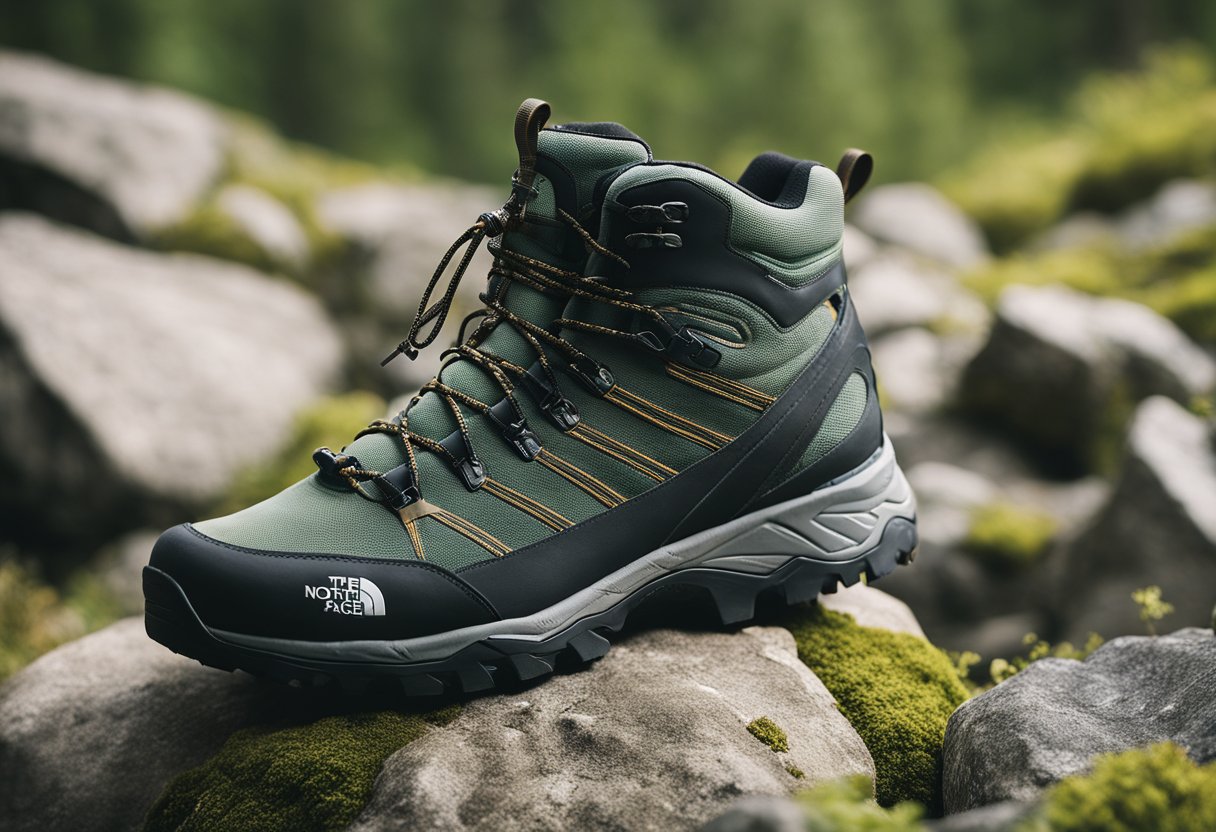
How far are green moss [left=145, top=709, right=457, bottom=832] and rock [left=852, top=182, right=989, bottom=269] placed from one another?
8.91 metres

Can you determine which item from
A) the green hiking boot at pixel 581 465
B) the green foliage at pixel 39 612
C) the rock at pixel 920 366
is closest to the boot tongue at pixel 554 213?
the green hiking boot at pixel 581 465

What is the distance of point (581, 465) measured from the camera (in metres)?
1.79

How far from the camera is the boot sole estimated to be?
1.59m

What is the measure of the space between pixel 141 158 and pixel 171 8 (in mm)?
6686

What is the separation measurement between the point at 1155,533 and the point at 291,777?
3846mm

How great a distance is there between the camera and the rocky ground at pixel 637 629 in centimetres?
148

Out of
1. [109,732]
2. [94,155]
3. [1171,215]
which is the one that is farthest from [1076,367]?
[94,155]

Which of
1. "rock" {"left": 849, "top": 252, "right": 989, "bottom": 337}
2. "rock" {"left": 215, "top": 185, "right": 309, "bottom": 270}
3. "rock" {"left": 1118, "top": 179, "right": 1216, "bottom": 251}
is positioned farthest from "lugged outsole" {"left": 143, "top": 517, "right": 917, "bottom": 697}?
"rock" {"left": 1118, "top": 179, "right": 1216, "bottom": 251}

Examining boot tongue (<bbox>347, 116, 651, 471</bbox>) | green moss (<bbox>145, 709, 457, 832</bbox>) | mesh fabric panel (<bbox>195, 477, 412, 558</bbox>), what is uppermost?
boot tongue (<bbox>347, 116, 651, 471</bbox>)

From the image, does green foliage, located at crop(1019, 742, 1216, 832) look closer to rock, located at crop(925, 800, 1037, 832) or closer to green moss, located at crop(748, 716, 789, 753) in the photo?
rock, located at crop(925, 800, 1037, 832)

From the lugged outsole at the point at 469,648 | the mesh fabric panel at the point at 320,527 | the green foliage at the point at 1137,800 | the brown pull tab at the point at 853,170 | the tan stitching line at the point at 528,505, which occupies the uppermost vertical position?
the brown pull tab at the point at 853,170

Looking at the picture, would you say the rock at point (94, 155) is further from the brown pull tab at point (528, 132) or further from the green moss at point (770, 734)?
the green moss at point (770, 734)

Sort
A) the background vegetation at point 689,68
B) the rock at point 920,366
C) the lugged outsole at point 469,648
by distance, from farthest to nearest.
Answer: the background vegetation at point 689,68 < the rock at point 920,366 < the lugged outsole at point 469,648

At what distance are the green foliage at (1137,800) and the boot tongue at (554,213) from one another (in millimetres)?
1113
